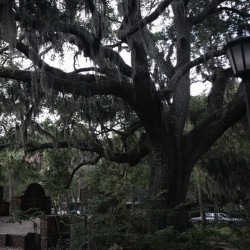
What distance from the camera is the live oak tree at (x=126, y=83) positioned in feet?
25.6

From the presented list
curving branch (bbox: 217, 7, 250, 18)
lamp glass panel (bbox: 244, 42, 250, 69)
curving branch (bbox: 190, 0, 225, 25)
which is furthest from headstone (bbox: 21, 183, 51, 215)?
lamp glass panel (bbox: 244, 42, 250, 69)

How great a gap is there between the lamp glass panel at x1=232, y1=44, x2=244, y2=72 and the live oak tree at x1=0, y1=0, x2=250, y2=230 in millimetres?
2231

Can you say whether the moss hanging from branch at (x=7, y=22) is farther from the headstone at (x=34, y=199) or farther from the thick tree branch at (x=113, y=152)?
the headstone at (x=34, y=199)

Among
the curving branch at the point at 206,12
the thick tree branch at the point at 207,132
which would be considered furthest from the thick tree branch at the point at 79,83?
the curving branch at the point at 206,12

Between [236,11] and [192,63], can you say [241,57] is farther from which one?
[236,11]

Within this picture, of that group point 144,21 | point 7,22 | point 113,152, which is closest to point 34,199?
point 113,152

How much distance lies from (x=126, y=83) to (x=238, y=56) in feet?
14.9

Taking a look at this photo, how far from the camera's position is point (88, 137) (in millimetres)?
12672

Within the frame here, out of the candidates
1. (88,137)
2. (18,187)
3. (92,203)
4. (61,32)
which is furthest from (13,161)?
(18,187)

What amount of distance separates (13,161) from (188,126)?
8.49 metres

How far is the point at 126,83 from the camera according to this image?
954 centimetres

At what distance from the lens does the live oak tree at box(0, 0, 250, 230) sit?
25.6ft

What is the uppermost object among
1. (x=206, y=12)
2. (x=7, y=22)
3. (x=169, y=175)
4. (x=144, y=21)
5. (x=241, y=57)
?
(x=206, y=12)

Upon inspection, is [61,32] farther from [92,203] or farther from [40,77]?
[92,203]
